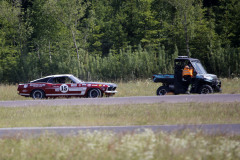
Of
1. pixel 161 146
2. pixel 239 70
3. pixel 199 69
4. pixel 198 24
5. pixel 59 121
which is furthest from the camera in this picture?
pixel 198 24

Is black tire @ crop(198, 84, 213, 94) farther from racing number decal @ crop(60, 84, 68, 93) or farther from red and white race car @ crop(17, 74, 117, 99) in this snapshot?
racing number decal @ crop(60, 84, 68, 93)

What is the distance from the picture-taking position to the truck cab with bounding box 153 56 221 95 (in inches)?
726

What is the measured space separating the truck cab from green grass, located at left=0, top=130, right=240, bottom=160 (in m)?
10.4

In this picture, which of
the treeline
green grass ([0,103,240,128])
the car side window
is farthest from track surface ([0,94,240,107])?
the treeline

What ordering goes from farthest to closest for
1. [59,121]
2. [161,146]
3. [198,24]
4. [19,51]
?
[19,51], [198,24], [59,121], [161,146]

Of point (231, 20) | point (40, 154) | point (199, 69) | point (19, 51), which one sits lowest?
point (40, 154)

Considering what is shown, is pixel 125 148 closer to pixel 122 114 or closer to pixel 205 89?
pixel 122 114

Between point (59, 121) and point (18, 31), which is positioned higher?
point (18, 31)

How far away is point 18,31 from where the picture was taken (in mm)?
44750

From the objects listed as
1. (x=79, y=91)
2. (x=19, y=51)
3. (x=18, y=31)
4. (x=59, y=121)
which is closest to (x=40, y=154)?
(x=59, y=121)

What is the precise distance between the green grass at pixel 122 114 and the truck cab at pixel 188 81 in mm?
3695

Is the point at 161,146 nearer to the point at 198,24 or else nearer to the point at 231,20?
the point at 198,24

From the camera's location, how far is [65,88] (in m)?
19.6

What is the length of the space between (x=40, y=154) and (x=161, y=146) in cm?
254
